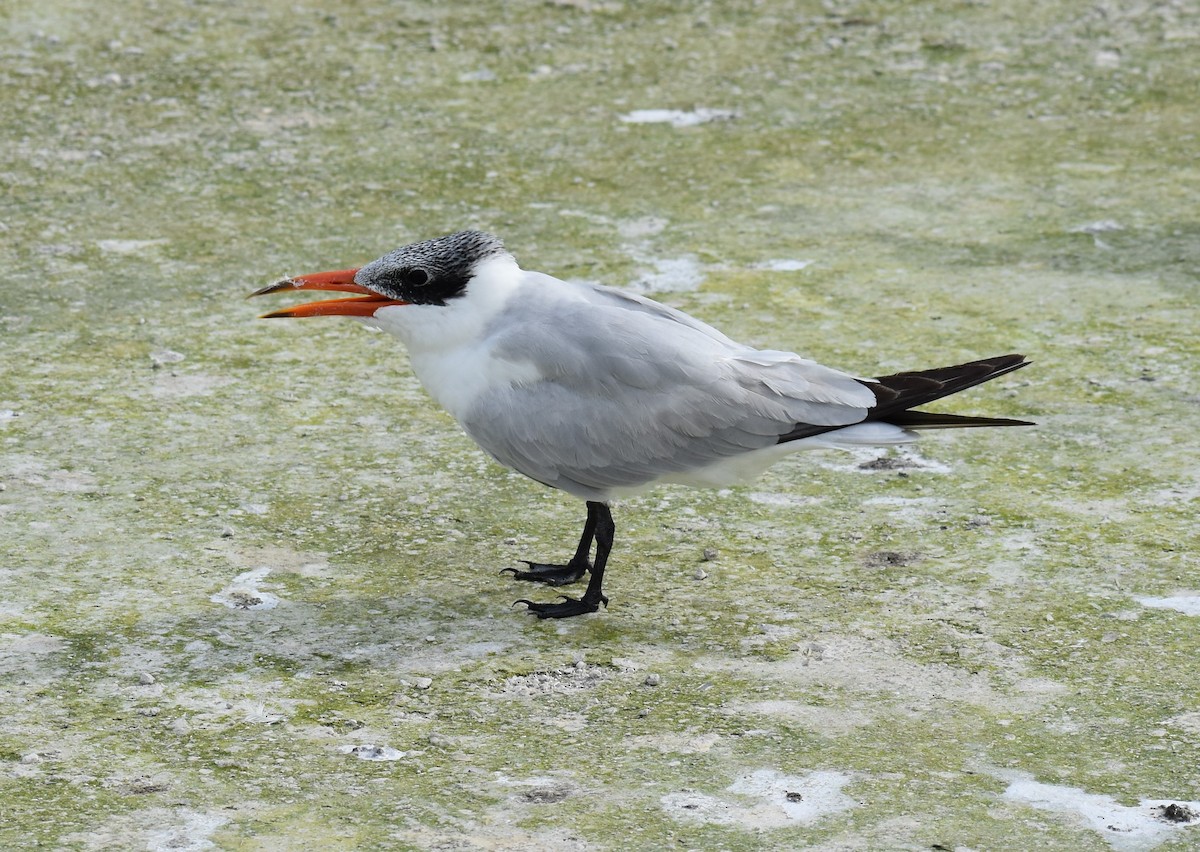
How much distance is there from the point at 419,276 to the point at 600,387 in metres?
0.59

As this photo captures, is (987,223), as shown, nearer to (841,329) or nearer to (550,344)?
(841,329)

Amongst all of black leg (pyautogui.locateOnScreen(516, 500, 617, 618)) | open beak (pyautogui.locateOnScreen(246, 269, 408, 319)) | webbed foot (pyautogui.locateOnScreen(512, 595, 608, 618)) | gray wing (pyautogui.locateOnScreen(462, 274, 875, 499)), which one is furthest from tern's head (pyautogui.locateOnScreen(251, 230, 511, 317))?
webbed foot (pyautogui.locateOnScreen(512, 595, 608, 618))

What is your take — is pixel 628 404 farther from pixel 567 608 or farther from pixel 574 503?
pixel 574 503

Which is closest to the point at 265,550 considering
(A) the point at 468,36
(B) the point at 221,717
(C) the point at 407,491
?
(C) the point at 407,491

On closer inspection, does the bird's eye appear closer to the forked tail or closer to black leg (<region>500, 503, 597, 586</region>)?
black leg (<region>500, 503, 597, 586</region>)

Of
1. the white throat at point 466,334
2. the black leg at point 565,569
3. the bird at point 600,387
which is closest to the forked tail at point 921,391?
the bird at point 600,387

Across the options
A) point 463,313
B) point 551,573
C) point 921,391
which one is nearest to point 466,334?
point 463,313

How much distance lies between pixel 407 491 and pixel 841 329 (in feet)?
6.73

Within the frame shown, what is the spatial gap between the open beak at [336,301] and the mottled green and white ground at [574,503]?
71 centimetres

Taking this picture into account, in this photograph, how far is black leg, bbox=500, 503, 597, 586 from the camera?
15.7ft

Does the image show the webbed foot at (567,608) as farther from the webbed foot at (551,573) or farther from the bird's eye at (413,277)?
the bird's eye at (413,277)

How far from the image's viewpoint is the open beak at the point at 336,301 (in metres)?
4.65

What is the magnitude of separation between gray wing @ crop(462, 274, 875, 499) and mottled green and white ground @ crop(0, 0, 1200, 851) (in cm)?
43

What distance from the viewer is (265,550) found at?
4.88m
